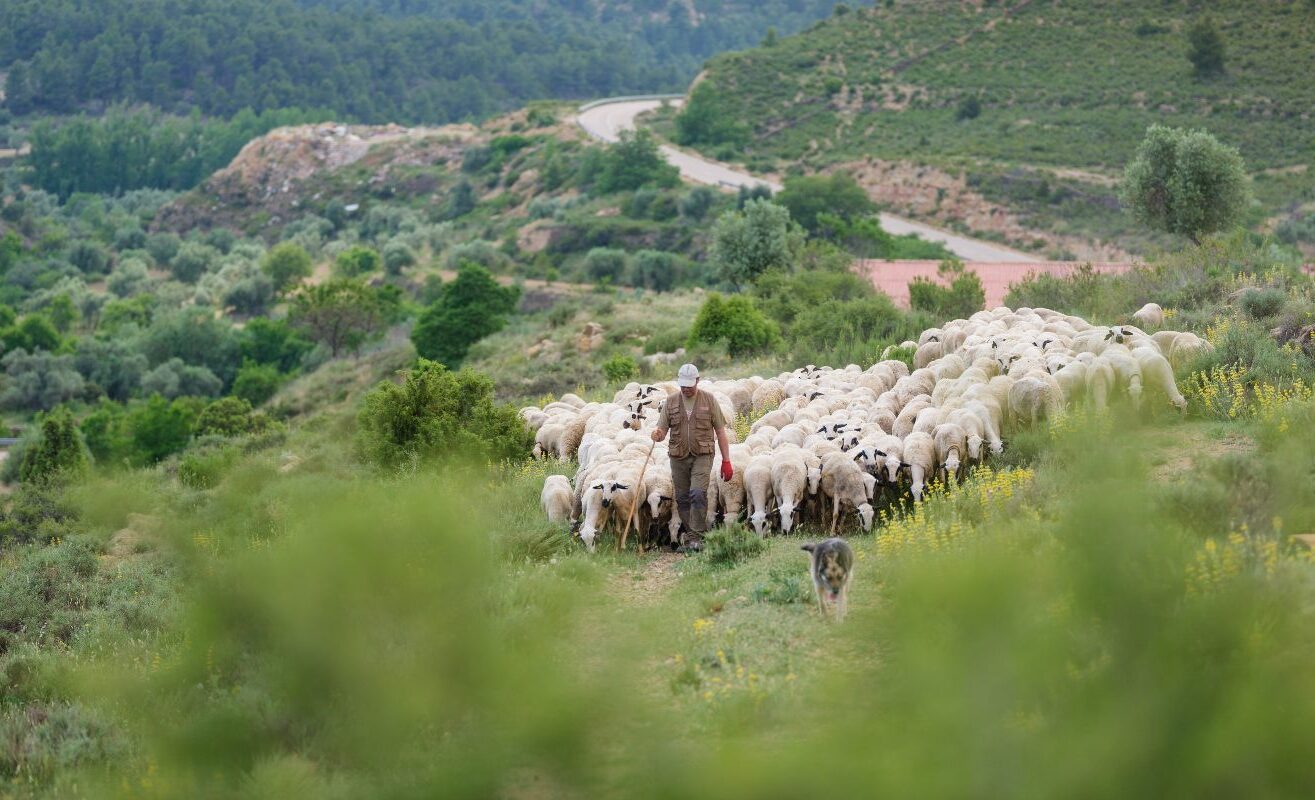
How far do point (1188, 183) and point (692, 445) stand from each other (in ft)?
76.2

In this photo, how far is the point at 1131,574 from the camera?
461cm

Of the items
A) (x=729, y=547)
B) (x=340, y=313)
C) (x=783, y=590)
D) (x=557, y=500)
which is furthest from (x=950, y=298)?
(x=340, y=313)

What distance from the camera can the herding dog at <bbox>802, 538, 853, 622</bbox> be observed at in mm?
8656

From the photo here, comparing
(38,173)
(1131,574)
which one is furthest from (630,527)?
(38,173)

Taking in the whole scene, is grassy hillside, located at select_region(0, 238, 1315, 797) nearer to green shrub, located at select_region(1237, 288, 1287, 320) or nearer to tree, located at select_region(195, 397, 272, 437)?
green shrub, located at select_region(1237, 288, 1287, 320)

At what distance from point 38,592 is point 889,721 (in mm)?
11856

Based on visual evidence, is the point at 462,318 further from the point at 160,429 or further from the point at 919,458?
the point at 919,458

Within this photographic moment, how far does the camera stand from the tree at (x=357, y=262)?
64688mm

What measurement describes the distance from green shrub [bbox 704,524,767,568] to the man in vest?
533 mm

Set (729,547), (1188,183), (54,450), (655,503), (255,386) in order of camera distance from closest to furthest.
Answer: (729,547) → (655,503) → (54,450) → (1188,183) → (255,386)

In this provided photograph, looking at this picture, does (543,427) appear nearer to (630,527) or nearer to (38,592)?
(630,527)

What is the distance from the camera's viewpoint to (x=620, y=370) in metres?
24.0

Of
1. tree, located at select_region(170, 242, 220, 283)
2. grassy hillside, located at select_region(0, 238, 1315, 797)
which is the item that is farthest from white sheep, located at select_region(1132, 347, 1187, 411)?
tree, located at select_region(170, 242, 220, 283)

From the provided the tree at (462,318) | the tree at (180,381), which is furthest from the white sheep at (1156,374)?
the tree at (180,381)
